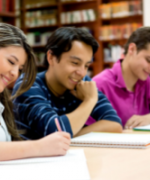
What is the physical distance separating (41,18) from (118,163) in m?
5.25

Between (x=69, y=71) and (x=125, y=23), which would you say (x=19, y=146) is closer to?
(x=69, y=71)

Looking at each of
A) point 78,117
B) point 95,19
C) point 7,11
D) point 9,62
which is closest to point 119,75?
point 78,117

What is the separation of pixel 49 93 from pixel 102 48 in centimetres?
391

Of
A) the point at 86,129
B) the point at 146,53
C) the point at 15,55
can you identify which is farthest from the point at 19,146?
the point at 146,53

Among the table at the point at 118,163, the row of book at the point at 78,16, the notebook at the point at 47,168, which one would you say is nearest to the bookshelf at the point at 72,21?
the row of book at the point at 78,16

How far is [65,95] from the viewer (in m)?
1.56

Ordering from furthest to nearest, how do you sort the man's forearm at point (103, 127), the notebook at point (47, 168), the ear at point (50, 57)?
the ear at point (50, 57) → the man's forearm at point (103, 127) → the notebook at point (47, 168)

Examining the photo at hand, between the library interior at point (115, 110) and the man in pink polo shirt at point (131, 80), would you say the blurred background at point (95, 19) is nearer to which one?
the library interior at point (115, 110)

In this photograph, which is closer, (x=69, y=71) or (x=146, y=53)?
(x=69, y=71)

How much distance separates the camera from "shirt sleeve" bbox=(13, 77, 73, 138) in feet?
4.09

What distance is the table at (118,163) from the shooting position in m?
0.69

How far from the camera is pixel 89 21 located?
211 inches

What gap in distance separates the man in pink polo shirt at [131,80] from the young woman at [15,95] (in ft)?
2.27

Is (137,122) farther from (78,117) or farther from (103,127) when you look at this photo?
(78,117)
